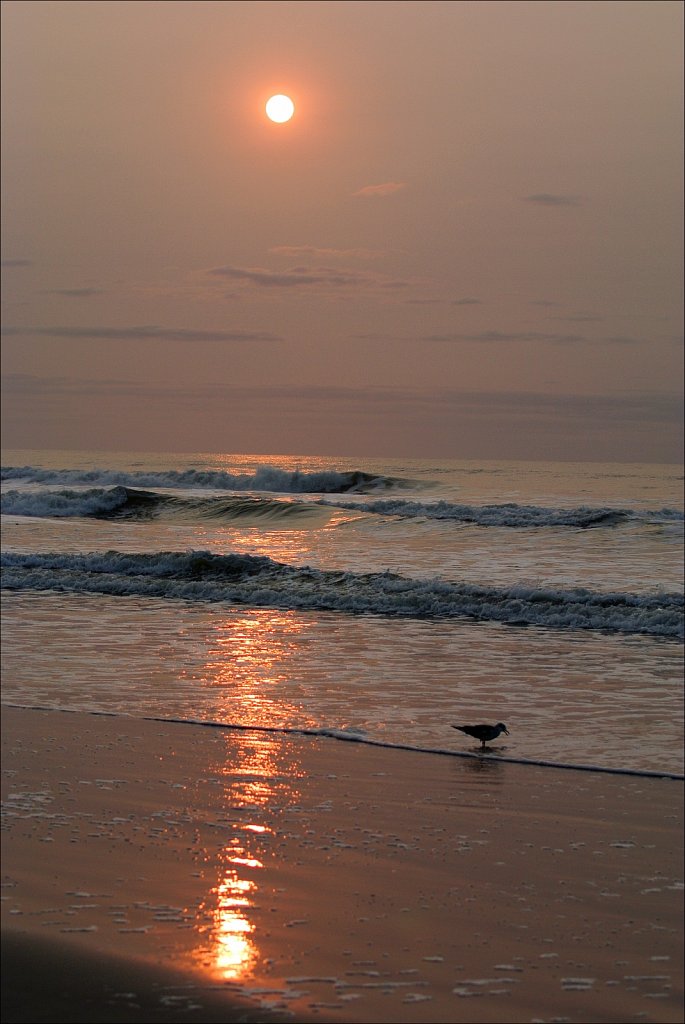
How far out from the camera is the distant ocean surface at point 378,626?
949 centimetres

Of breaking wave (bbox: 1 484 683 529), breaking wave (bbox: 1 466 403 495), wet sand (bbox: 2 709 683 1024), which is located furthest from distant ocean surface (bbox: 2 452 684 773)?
breaking wave (bbox: 1 466 403 495)

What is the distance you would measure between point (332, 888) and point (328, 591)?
14.1m

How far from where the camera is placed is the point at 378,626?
1587 cm

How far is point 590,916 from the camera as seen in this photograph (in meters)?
4.91

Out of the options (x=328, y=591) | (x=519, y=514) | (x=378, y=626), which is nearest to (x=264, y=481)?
A: (x=519, y=514)

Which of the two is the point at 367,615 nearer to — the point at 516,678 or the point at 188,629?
the point at 188,629

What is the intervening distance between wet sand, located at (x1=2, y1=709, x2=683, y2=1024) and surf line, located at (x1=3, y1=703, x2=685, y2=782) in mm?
153

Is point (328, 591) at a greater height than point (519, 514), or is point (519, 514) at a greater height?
point (519, 514)

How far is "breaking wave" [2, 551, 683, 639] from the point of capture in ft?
53.4

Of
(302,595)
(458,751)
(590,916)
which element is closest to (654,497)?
(302,595)

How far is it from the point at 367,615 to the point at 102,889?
1218cm

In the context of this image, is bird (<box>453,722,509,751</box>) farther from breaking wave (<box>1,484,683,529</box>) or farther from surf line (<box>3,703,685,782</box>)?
breaking wave (<box>1,484,683,529</box>)

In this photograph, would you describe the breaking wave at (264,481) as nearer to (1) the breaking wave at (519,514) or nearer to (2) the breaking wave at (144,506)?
(2) the breaking wave at (144,506)

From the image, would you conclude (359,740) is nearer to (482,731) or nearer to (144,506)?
(482,731)
